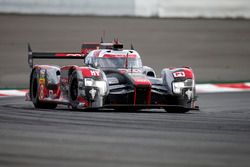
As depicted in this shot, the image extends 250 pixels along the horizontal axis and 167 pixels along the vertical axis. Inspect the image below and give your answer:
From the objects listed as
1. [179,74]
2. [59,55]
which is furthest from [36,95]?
[179,74]

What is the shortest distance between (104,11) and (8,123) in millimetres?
14820

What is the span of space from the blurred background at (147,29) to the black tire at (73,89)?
8412mm

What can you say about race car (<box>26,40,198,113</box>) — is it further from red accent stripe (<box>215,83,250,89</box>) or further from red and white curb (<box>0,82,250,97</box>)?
red accent stripe (<box>215,83,250,89</box>)

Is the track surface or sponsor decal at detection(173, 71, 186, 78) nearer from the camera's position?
the track surface

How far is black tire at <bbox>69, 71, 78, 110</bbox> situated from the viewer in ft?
49.7

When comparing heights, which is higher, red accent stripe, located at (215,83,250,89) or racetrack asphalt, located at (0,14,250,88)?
racetrack asphalt, located at (0,14,250,88)

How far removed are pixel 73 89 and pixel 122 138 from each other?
4.96m

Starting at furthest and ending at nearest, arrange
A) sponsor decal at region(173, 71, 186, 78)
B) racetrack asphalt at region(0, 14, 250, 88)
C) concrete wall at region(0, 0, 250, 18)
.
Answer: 1. concrete wall at region(0, 0, 250, 18)
2. racetrack asphalt at region(0, 14, 250, 88)
3. sponsor decal at region(173, 71, 186, 78)

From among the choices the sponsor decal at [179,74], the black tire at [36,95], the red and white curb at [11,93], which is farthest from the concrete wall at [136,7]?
the sponsor decal at [179,74]

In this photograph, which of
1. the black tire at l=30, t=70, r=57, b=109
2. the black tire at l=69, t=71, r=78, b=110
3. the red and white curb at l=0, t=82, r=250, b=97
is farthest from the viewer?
the red and white curb at l=0, t=82, r=250, b=97

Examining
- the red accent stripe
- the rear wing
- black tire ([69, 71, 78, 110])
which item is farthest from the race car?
the red accent stripe

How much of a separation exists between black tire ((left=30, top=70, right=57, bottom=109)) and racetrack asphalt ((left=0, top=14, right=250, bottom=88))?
5393 millimetres

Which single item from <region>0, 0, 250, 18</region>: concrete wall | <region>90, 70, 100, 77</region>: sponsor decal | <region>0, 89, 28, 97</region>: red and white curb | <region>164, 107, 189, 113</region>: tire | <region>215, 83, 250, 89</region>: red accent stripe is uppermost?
<region>0, 0, 250, 18</region>: concrete wall

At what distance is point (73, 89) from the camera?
15367 mm
